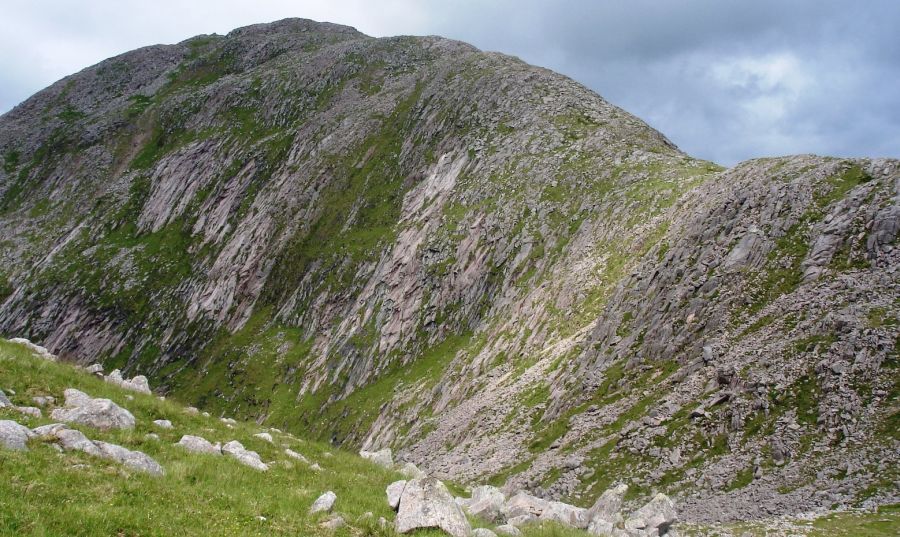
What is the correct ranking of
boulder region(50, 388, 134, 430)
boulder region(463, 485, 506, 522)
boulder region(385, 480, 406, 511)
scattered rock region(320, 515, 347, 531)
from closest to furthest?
scattered rock region(320, 515, 347, 531), boulder region(385, 480, 406, 511), boulder region(50, 388, 134, 430), boulder region(463, 485, 506, 522)

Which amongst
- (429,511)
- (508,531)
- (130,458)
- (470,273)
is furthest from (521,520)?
(470,273)

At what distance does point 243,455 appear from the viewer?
51.7 feet

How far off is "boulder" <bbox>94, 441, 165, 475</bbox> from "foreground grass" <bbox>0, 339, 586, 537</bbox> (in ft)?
0.99

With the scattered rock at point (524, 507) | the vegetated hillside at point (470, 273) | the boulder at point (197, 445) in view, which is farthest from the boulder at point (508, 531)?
the vegetated hillside at point (470, 273)

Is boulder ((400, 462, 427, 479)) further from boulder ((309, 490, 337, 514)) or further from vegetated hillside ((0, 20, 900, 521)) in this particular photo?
vegetated hillside ((0, 20, 900, 521))

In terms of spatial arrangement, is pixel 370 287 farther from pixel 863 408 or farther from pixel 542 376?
pixel 863 408

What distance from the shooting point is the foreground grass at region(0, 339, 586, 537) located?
9445 mm

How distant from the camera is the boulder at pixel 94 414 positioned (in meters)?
14.6

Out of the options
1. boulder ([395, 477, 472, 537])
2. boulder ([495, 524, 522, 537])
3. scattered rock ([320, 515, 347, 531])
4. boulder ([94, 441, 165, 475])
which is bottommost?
boulder ([94, 441, 165, 475])

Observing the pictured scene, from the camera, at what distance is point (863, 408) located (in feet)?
79.9

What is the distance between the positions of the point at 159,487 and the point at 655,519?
625 inches

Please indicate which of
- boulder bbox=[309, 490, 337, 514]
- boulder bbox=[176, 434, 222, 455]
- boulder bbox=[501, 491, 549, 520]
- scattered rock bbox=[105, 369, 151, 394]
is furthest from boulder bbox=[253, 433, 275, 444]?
boulder bbox=[501, 491, 549, 520]

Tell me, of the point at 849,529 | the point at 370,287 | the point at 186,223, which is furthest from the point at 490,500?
the point at 186,223

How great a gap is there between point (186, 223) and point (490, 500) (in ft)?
366
